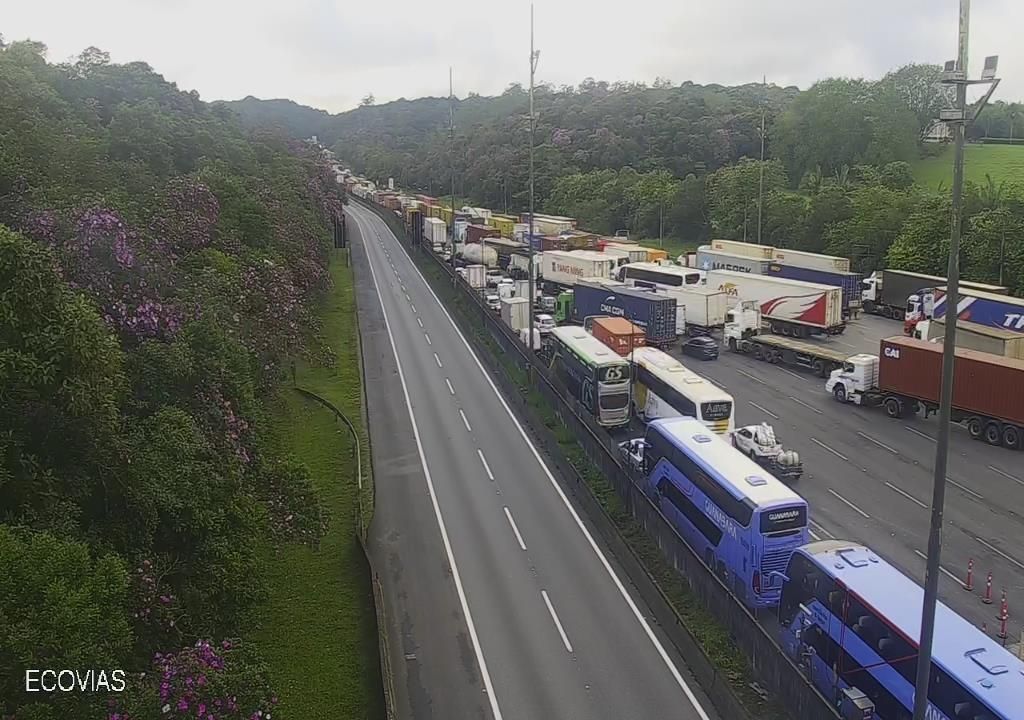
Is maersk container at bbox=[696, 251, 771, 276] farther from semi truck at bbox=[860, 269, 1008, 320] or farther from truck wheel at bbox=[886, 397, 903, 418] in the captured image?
truck wheel at bbox=[886, 397, 903, 418]

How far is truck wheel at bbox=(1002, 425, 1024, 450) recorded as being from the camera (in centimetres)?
2778

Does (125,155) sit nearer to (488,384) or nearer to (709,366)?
(488,384)

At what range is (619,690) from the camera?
1555 cm

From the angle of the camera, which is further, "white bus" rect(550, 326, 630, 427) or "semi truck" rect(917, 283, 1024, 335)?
"semi truck" rect(917, 283, 1024, 335)

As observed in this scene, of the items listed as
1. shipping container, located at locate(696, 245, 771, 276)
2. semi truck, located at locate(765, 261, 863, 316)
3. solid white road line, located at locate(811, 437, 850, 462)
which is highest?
shipping container, located at locate(696, 245, 771, 276)

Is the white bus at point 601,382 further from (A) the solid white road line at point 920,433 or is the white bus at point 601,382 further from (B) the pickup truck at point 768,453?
(A) the solid white road line at point 920,433

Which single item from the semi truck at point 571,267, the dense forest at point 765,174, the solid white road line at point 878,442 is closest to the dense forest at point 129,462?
the solid white road line at point 878,442

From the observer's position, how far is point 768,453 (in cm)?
2562

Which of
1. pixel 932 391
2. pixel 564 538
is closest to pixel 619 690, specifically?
pixel 564 538

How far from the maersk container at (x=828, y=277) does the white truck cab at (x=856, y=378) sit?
14.7 metres

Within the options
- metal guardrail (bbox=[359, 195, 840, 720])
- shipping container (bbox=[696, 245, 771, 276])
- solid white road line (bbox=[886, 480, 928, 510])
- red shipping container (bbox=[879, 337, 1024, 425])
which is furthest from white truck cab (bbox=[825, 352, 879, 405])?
shipping container (bbox=[696, 245, 771, 276])

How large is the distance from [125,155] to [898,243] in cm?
4668

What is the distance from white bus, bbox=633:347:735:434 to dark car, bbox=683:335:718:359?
8.98 metres

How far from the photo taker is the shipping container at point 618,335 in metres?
34.3
